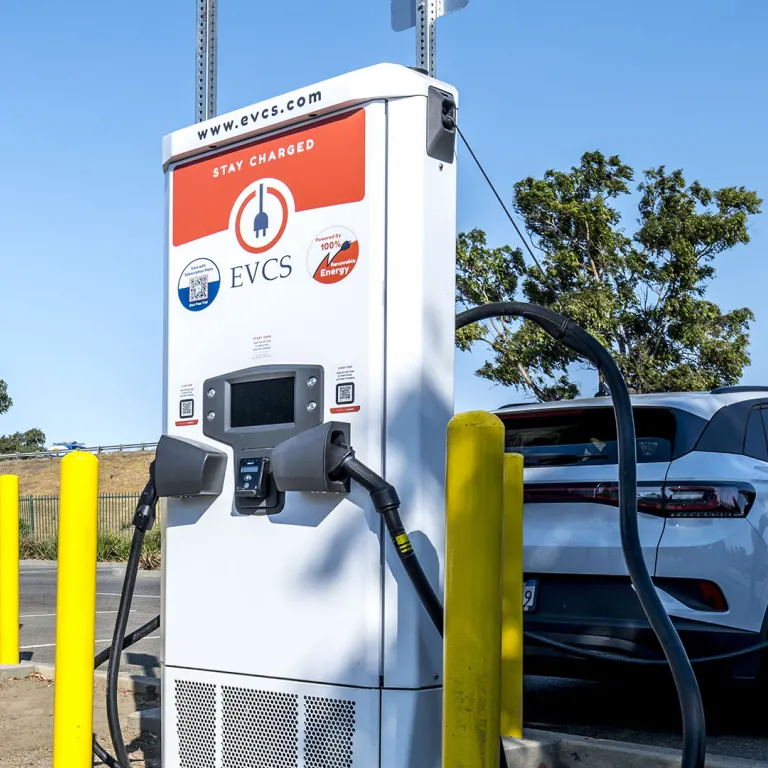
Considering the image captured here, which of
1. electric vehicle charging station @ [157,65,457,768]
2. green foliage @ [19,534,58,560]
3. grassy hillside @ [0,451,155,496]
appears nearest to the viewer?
electric vehicle charging station @ [157,65,457,768]

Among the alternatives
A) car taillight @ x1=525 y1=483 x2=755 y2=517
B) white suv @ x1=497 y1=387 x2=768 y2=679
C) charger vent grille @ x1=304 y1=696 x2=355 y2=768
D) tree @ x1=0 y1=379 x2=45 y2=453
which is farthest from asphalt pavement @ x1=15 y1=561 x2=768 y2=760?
tree @ x1=0 y1=379 x2=45 y2=453

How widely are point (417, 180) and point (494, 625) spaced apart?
138 cm

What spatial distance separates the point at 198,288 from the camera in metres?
3.87

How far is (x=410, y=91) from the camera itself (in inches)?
133

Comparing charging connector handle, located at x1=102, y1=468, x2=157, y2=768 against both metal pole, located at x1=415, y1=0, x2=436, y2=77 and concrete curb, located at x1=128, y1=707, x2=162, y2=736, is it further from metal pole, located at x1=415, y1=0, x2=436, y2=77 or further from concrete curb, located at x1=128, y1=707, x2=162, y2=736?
metal pole, located at x1=415, y1=0, x2=436, y2=77

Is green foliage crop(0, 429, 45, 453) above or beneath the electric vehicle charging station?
beneath

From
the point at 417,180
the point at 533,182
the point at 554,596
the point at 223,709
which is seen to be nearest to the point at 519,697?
the point at 554,596

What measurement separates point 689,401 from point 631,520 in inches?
89.3

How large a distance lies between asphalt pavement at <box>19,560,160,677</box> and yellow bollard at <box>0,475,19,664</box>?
0.40 m

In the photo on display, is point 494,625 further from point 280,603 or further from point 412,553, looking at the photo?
point 280,603

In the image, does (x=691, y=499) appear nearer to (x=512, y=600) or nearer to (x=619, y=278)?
(x=512, y=600)

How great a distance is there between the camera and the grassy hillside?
43.6m

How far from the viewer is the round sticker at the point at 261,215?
3594 mm

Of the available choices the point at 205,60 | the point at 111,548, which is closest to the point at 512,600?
the point at 205,60
